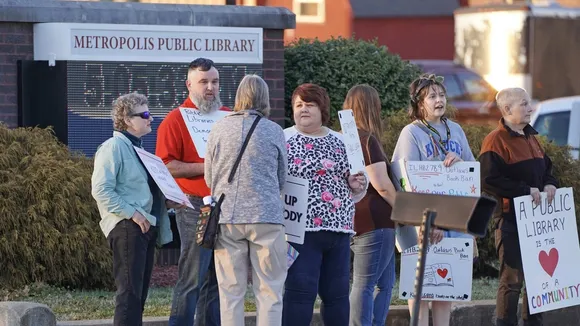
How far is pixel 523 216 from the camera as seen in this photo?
337 inches

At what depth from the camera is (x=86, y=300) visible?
927 cm

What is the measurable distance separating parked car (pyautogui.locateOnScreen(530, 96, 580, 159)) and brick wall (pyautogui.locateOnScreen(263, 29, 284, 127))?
222 inches

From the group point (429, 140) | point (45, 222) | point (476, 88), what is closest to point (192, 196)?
point (429, 140)

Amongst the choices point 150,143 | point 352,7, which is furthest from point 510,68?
point 150,143

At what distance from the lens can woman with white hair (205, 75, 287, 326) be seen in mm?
7328

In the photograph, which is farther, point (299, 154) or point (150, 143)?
point (150, 143)

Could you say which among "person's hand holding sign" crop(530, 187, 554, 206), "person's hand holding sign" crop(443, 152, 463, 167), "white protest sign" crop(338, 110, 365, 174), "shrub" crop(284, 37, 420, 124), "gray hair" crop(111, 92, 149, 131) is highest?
"shrub" crop(284, 37, 420, 124)

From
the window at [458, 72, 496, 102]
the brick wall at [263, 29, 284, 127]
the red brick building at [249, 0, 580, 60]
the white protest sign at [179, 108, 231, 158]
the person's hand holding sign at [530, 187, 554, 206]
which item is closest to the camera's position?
the white protest sign at [179, 108, 231, 158]

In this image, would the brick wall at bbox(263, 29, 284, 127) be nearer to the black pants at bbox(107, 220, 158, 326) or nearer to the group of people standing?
the group of people standing

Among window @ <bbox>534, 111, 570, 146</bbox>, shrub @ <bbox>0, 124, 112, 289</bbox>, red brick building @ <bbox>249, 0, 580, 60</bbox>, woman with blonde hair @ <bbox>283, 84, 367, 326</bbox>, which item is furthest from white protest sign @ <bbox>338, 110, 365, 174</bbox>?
red brick building @ <bbox>249, 0, 580, 60</bbox>

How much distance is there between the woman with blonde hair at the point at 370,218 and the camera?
26.7 feet

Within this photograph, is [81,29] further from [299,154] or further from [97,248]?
[299,154]

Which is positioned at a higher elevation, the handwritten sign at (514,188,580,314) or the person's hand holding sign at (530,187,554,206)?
the person's hand holding sign at (530,187,554,206)

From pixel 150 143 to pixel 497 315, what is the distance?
12.9 ft
